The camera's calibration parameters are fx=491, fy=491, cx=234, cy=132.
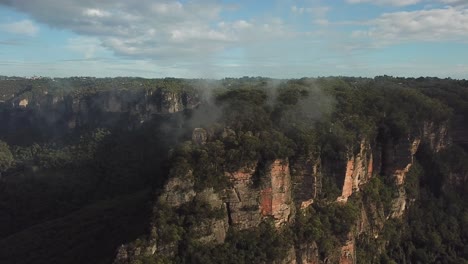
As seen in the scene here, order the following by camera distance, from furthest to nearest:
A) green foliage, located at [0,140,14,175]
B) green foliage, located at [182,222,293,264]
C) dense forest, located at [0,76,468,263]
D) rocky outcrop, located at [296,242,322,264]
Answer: green foliage, located at [0,140,14,175], rocky outcrop, located at [296,242,322,264], dense forest, located at [0,76,468,263], green foliage, located at [182,222,293,264]

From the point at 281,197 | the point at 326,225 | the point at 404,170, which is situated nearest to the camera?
the point at 281,197

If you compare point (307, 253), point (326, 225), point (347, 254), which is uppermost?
point (326, 225)

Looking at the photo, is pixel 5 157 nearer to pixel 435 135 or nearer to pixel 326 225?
pixel 326 225

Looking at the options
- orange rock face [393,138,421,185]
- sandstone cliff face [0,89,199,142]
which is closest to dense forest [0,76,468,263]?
orange rock face [393,138,421,185]

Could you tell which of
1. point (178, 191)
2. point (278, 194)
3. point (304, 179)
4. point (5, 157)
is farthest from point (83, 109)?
point (178, 191)

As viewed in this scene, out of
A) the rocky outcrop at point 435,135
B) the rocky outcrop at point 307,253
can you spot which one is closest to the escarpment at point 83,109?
the rocky outcrop at point 435,135

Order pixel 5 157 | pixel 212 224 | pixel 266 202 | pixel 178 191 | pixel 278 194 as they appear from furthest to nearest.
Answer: pixel 5 157, pixel 278 194, pixel 266 202, pixel 212 224, pixel 178 191

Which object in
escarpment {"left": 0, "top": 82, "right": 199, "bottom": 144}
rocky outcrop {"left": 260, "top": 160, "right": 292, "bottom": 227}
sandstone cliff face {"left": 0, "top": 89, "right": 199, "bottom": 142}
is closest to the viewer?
rocky outcrop {"left": 260, "top": 160, "right": 292, "bottom": 227}

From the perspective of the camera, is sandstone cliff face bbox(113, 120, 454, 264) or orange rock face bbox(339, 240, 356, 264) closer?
sandstone cliff face bbox(113, 120, 454, 264)

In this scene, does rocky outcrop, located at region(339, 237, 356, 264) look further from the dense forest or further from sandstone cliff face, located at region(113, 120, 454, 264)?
the dense forest

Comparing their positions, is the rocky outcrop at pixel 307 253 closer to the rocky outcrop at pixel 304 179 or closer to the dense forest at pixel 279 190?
the dense forest at pixel 279 190
